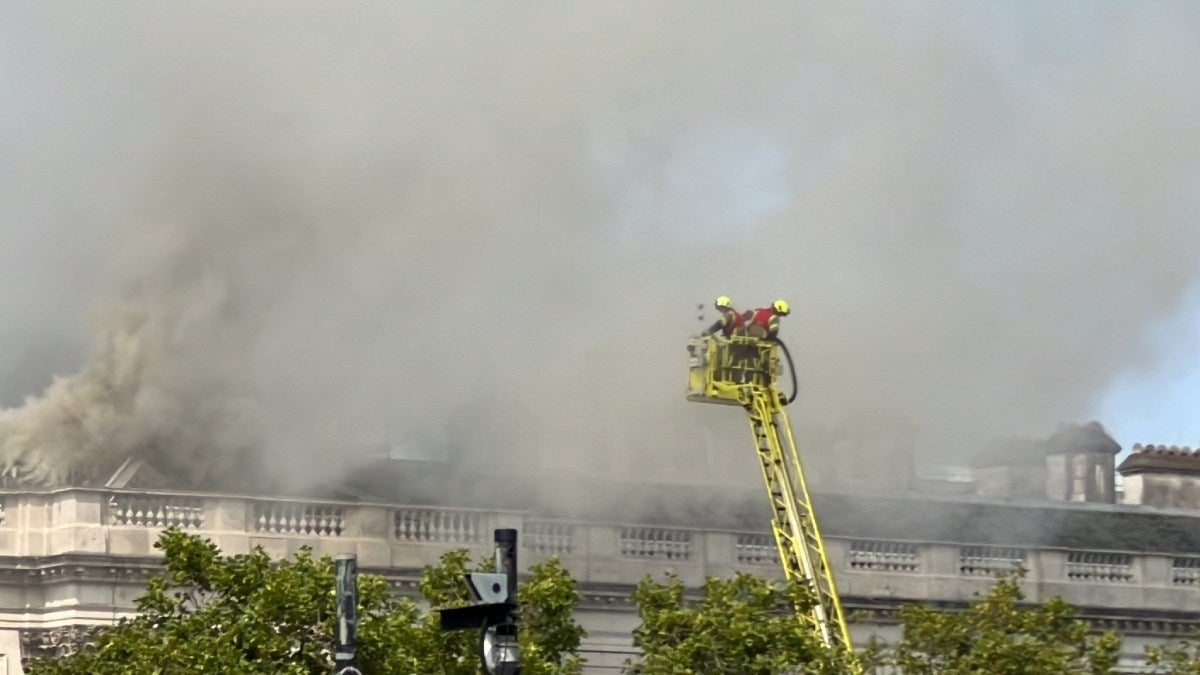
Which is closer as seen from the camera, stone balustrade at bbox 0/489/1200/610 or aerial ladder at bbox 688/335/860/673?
aerial ladder at bbox 688/335/860/673

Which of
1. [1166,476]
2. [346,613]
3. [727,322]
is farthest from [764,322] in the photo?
[1166,476]

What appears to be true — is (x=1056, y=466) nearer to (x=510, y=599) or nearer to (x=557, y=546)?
(x=557, y=546)

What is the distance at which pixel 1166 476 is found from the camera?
272ft

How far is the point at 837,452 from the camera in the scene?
244 ft

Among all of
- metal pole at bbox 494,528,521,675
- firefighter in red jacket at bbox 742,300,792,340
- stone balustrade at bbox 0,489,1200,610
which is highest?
firefighter in red jacket at bbox 742,300,792,340

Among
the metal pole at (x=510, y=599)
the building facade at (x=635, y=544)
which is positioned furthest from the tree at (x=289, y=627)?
the metal pole at (x=510, y=599)

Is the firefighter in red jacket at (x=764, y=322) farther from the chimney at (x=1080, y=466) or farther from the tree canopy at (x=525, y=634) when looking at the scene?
the chimney at (x=1080, y=466)

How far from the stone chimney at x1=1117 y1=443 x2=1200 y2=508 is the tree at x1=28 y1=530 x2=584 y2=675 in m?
35.0

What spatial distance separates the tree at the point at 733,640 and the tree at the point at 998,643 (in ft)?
2.81

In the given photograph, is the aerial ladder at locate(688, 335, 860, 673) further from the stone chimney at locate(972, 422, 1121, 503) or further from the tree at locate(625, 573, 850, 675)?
the stone chimney at locate(972, 422, 1121, 503)

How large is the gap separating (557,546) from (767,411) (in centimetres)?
596

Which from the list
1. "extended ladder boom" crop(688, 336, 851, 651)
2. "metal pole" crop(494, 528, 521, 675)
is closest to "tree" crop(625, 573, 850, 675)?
"extended ladder boom" crop(688, 336, 851, 651)

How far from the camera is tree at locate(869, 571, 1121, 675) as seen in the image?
→ 4781 centimetres

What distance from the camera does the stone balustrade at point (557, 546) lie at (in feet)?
194
